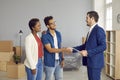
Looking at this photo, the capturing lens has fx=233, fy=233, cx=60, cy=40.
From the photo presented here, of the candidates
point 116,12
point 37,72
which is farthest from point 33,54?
point 116,12

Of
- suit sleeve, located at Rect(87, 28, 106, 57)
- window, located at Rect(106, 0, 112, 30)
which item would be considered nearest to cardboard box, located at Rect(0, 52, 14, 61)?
window, located at Rect(106, 0, 112, 30)

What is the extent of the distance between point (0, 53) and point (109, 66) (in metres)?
3.57

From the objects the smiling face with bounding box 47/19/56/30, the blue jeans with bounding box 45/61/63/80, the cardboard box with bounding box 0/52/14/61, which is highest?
the smiling face with bounding box 47/19/56/30

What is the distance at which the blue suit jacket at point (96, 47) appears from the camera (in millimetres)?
3088

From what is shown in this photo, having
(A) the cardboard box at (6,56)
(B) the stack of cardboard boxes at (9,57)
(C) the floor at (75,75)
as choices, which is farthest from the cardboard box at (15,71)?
(A) the cardboard box at (6,56)

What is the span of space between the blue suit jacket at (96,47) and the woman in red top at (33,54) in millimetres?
717

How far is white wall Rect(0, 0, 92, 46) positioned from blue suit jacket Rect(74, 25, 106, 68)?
18.1ft

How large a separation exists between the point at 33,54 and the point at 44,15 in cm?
546

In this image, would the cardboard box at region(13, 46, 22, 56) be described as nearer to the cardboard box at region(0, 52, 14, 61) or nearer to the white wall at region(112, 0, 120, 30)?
the cardboard box at region(0, 52, 14, 61)

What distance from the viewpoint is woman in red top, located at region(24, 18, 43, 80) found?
3.29 meters

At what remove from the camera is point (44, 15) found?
8.66 metres

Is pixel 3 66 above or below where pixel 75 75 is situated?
→ above

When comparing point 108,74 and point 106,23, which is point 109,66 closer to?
point 108,74

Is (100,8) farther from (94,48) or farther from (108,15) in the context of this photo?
(94,48)
